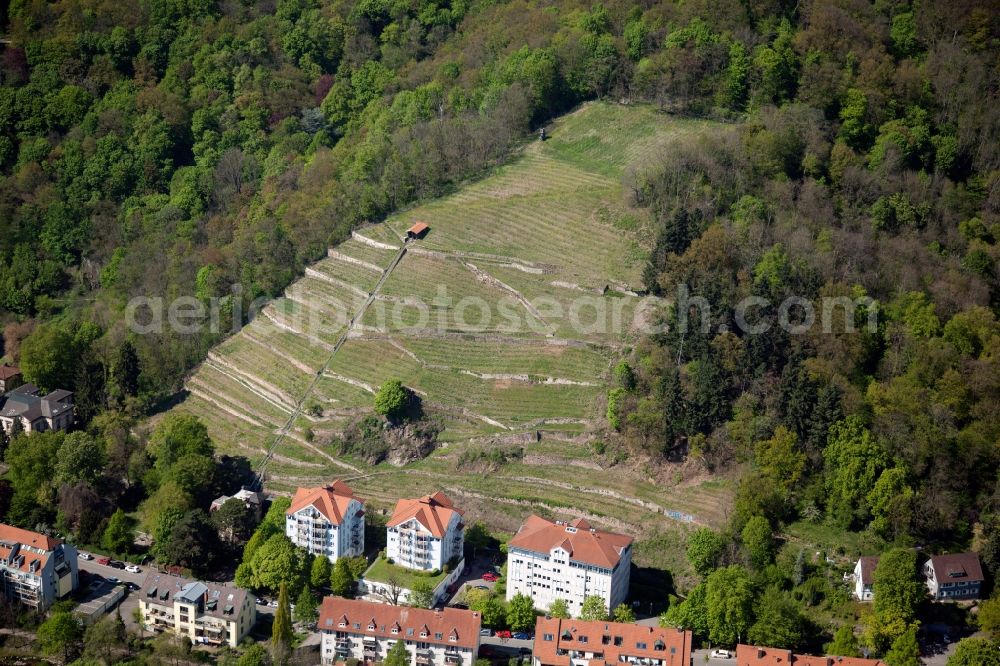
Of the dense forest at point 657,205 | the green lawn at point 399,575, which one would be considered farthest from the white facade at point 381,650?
the dense forest at point 657,205

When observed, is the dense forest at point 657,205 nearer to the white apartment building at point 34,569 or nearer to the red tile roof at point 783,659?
the red tile roof at point 783,659

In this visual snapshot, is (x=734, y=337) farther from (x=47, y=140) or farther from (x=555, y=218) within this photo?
(x=47, y=140)

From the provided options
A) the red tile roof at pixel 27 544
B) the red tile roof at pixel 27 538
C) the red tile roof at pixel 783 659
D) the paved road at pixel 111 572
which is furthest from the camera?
the paved road at pixel 111 572

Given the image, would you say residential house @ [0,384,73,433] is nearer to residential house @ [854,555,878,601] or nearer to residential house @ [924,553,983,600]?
residential house @ [854,555,878,601]

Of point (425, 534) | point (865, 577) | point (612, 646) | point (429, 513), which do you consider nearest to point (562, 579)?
point (612, 646)

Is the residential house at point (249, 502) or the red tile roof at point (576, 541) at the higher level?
the red tile roof at point (576, 541)

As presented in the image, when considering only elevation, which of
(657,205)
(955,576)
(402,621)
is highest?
(657,205)

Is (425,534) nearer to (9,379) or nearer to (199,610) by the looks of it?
(199,610)
